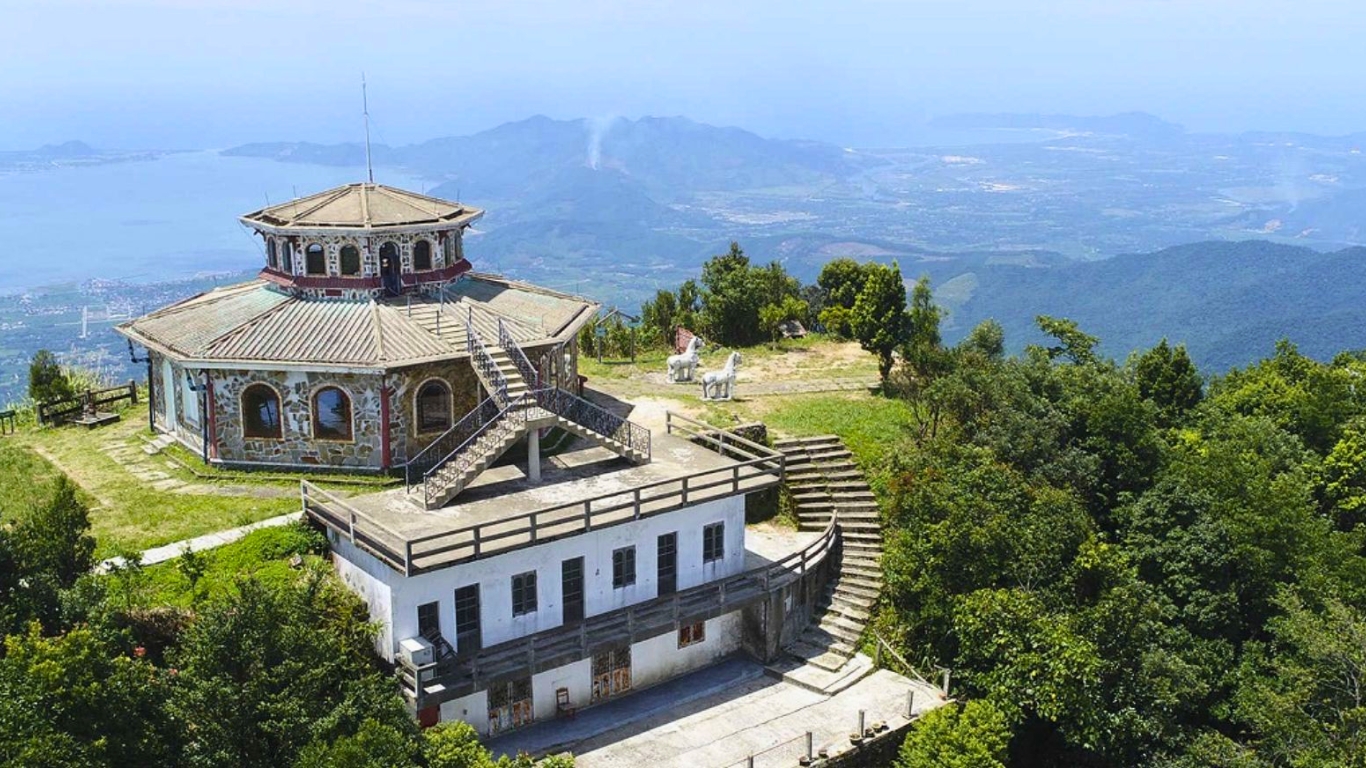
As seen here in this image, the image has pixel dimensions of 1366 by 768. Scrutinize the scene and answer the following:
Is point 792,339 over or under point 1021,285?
over

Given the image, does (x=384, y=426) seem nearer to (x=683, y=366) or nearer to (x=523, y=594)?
(x=523, y=594)

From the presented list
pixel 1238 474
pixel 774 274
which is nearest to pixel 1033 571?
pixel 1238 474

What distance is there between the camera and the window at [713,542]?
25.6 metres

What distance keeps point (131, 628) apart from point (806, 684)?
45.4ft

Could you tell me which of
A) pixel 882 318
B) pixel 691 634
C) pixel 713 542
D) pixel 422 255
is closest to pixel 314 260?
pixel 422 255

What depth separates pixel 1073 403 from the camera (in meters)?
32.7

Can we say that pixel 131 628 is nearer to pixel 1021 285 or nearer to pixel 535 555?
pixel 535 555

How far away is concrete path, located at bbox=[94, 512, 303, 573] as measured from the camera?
78.3 feet

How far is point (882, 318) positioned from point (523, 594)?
66.8 ft

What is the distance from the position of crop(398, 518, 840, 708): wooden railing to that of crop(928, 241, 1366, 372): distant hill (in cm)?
9507

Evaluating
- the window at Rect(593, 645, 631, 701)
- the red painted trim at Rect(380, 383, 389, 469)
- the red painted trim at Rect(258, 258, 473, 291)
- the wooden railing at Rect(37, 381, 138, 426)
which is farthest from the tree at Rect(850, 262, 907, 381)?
the wooden railing at Rect(37, 381, 138, 426)

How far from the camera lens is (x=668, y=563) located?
2505cm

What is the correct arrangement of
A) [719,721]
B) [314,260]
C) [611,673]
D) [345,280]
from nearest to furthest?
[719,721] < [611,673] < [345,280] < [314,260]

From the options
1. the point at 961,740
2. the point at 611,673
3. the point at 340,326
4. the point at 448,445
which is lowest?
the point at 961,740
